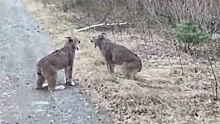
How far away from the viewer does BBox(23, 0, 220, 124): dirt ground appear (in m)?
6.94

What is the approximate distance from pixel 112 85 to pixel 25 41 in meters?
5.92

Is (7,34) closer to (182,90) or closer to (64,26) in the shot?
(64,26)

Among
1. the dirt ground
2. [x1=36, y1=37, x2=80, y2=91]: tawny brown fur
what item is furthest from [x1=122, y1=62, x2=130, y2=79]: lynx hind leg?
[x1=36, y1=37, x2=80, y2=91]: tawny brown fur

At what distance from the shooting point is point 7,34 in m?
15.0

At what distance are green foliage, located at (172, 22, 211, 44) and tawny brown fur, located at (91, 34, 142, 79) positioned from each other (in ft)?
6.92

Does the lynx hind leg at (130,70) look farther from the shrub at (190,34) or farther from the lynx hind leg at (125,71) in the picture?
the shrub at (190,34)

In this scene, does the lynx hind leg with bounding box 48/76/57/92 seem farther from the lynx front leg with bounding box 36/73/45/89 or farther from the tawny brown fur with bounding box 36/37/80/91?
the lynx front leg with bounding box 36/73/45/89

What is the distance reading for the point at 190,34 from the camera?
1088cm

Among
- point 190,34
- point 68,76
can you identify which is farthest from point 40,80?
point 190,34

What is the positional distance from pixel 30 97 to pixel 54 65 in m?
0.65

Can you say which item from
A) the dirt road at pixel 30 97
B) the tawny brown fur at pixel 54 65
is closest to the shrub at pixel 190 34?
the tawny brown fur at pixel 54 65

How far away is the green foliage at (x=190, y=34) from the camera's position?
10.8 metres

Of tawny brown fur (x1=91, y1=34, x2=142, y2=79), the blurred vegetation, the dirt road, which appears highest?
the blurred vegetation

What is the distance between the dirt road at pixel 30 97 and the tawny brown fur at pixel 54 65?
20 cm
